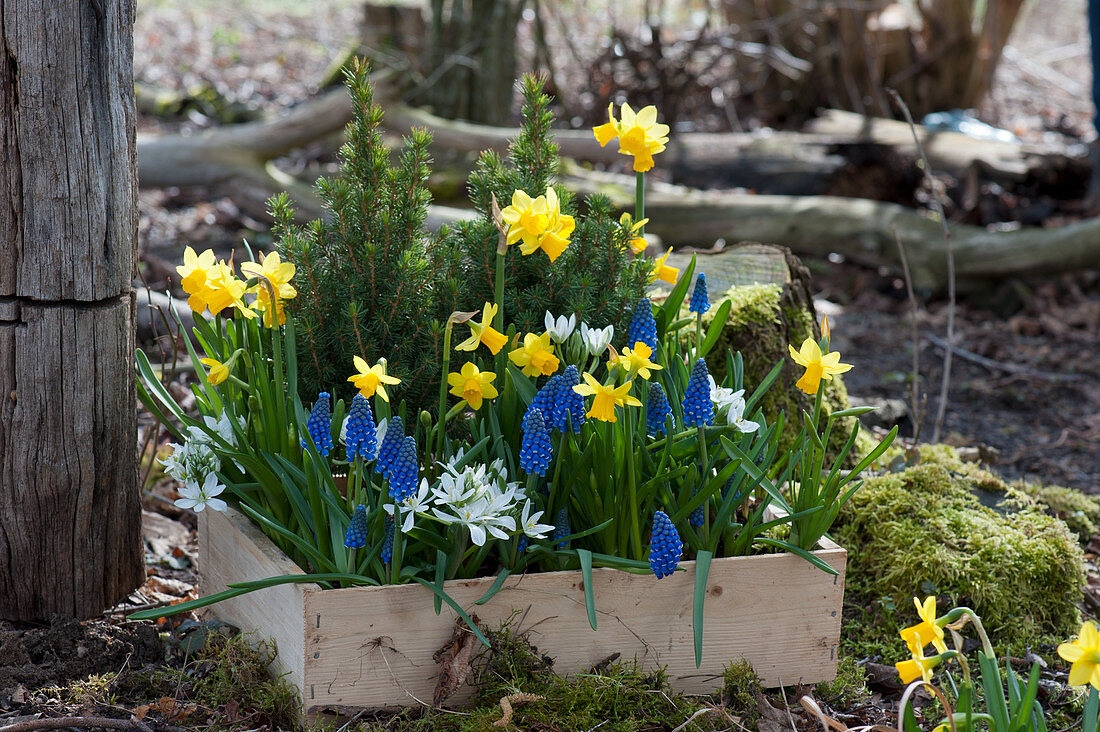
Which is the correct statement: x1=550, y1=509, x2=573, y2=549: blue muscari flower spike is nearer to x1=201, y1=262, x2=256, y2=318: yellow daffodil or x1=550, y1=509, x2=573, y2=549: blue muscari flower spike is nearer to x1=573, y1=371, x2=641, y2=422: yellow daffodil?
x1=573, y1=371, x2=641, y2=422: yellow daffodil

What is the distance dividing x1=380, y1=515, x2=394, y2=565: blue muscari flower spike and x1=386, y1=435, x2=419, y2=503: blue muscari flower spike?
11cm

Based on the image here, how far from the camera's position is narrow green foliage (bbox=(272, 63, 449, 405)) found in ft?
6.72

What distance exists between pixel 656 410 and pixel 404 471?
550 millimetres

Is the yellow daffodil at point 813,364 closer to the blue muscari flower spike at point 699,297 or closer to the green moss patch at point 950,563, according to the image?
the blue muscari flower spike at point 699,297

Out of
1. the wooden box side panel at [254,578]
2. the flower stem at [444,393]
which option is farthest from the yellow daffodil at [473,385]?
the wooden box side panel at [254,578]

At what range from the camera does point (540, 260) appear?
222 centimetres

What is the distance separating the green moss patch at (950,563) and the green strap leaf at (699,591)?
0.74 m

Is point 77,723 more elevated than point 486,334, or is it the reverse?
point 486,334

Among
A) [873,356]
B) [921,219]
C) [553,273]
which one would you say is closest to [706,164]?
[921,219]

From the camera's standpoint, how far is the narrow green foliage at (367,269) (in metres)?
2.05

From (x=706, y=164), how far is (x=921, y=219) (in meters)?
1.63

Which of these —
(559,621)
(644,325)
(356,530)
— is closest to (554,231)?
(644,325)

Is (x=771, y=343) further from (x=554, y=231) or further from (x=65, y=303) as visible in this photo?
(x=65, y=303)

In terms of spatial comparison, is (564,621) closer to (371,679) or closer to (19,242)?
(371,679)
